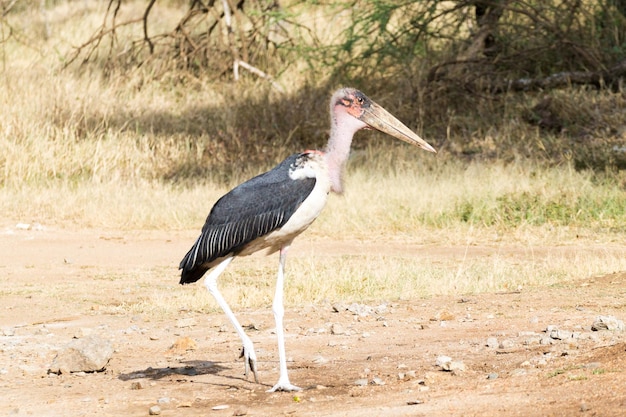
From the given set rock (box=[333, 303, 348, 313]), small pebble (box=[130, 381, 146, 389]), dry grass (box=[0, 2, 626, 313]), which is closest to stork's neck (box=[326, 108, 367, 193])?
small pebble (box=[130, 381, 146, 389])

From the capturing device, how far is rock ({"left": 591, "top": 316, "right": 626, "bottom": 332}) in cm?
570

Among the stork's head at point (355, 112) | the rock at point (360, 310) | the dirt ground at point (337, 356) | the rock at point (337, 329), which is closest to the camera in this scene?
the dirt ground at point (337, 356)

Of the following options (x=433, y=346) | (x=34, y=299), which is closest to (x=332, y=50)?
(x=34, y=299)

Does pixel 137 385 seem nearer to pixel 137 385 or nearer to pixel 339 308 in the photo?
pixel 137 385

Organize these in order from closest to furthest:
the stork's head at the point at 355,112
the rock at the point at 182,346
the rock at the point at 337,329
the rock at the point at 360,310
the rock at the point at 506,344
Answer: the stork's head at the point at 355,112, the rock at the point at 506,344, the rock at the point at 182,346, the rock at the point at 337,329, the rock at the point at 360,310

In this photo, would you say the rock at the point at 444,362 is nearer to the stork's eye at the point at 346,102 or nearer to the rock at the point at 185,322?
the stork's eye at the point at 346,102

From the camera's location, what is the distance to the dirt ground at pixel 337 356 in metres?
4.63

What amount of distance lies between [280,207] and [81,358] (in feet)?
4.59

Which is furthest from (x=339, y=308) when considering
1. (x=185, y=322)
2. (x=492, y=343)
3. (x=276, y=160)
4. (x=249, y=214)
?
(x=276, y=160)

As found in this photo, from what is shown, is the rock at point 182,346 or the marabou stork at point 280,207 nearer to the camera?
the marabou stork at point 280,207

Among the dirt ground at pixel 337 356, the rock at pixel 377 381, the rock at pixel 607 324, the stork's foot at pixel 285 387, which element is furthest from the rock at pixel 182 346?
the rock at pixel 607 324

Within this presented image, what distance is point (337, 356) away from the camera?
583cm

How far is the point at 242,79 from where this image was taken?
17.1 m

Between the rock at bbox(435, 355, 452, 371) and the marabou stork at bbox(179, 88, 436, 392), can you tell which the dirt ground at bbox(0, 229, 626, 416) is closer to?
the rock at bbox(435, 355, 452, 371)
